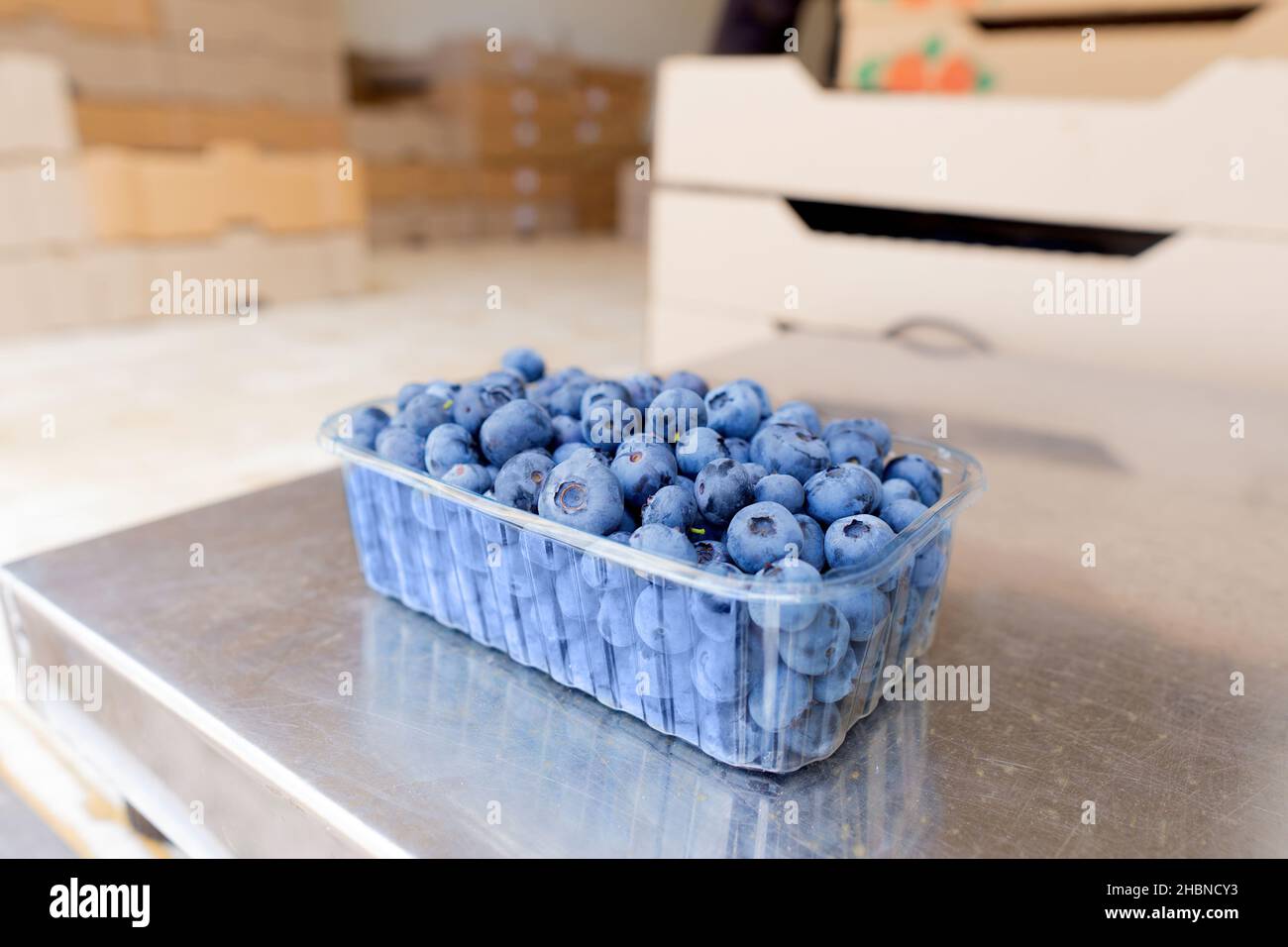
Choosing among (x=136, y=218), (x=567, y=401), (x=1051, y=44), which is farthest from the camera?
(x=136, y=218)

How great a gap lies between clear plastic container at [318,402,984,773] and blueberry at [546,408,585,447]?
0.25ft

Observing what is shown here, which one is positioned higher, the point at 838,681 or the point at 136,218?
the point at 136,218

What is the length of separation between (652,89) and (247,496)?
7888 mm

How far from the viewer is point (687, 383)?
63 cm

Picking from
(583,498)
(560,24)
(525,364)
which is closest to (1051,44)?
(525,364)

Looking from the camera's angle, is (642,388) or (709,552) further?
(642,388)

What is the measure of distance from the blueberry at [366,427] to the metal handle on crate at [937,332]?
1023mm

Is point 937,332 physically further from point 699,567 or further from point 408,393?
point 699,567

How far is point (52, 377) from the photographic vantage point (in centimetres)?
268

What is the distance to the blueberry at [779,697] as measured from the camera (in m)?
0.41

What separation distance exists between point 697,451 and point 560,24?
7.45 meters

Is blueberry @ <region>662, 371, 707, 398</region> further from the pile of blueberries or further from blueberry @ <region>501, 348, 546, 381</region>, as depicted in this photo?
blueberry @ <region>501, 348, 546, 381</region>

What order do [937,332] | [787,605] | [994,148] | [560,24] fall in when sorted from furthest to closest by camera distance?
[560,24]
[937,332]
[994,148]
[787,605]

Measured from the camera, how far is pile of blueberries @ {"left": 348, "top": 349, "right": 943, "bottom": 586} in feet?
1.43
